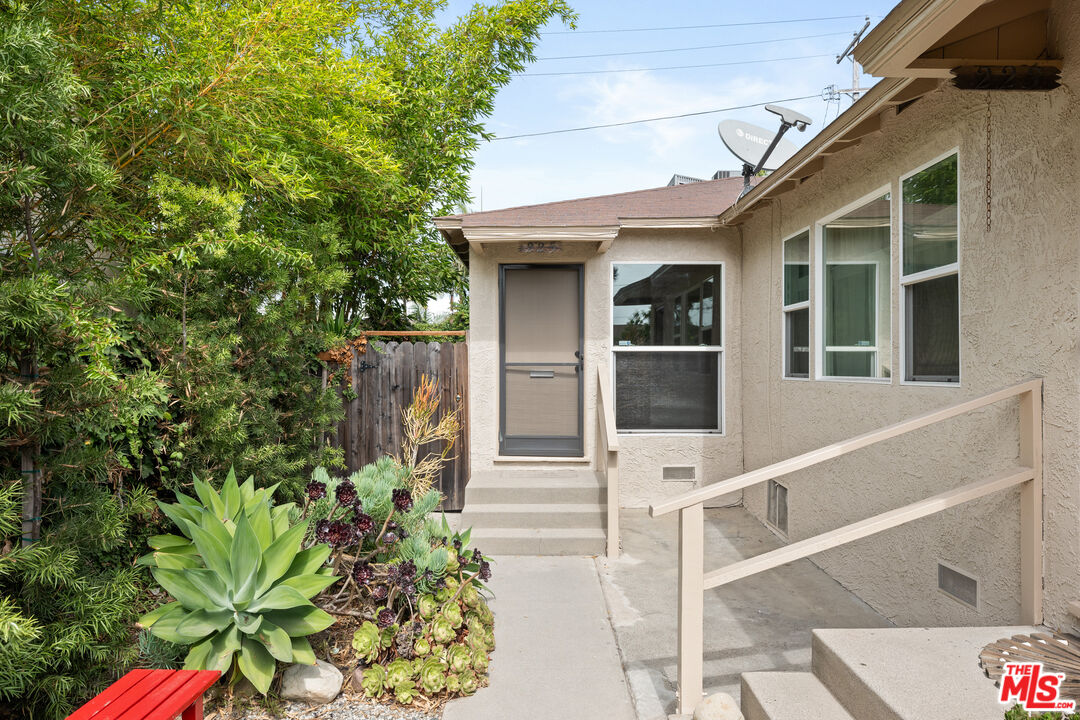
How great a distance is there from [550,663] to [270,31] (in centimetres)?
408

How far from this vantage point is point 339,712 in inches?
110

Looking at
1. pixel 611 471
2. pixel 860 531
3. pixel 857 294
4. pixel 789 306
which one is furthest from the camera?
pixel 789 306

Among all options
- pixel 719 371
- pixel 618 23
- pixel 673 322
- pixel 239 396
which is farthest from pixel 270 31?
pixel 618 23

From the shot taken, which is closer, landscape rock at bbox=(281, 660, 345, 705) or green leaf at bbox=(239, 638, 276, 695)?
green leaf at bbox=(239, 638, 276, 695)

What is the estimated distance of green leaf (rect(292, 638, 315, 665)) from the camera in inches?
109

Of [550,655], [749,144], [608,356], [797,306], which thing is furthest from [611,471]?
[749,144]

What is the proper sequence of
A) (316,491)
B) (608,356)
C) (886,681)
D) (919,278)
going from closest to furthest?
(886,681) → (316,491) → (919,278) → (608,356)

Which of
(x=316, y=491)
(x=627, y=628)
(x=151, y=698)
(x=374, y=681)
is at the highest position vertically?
(x=316, y=491)

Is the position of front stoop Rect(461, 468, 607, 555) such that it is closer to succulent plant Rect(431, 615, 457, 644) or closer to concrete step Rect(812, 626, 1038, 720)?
succulent plant Rect(431, 615, 457, 644)

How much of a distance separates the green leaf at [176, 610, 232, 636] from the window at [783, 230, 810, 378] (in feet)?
14.6

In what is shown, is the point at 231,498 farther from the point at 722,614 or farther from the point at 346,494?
the point at 722,614

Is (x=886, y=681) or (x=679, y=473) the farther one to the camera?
(x=679, y=473)

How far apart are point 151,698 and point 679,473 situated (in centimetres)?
526

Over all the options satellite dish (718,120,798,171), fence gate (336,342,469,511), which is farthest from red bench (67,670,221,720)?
satellite dish (718,120,798,171)
